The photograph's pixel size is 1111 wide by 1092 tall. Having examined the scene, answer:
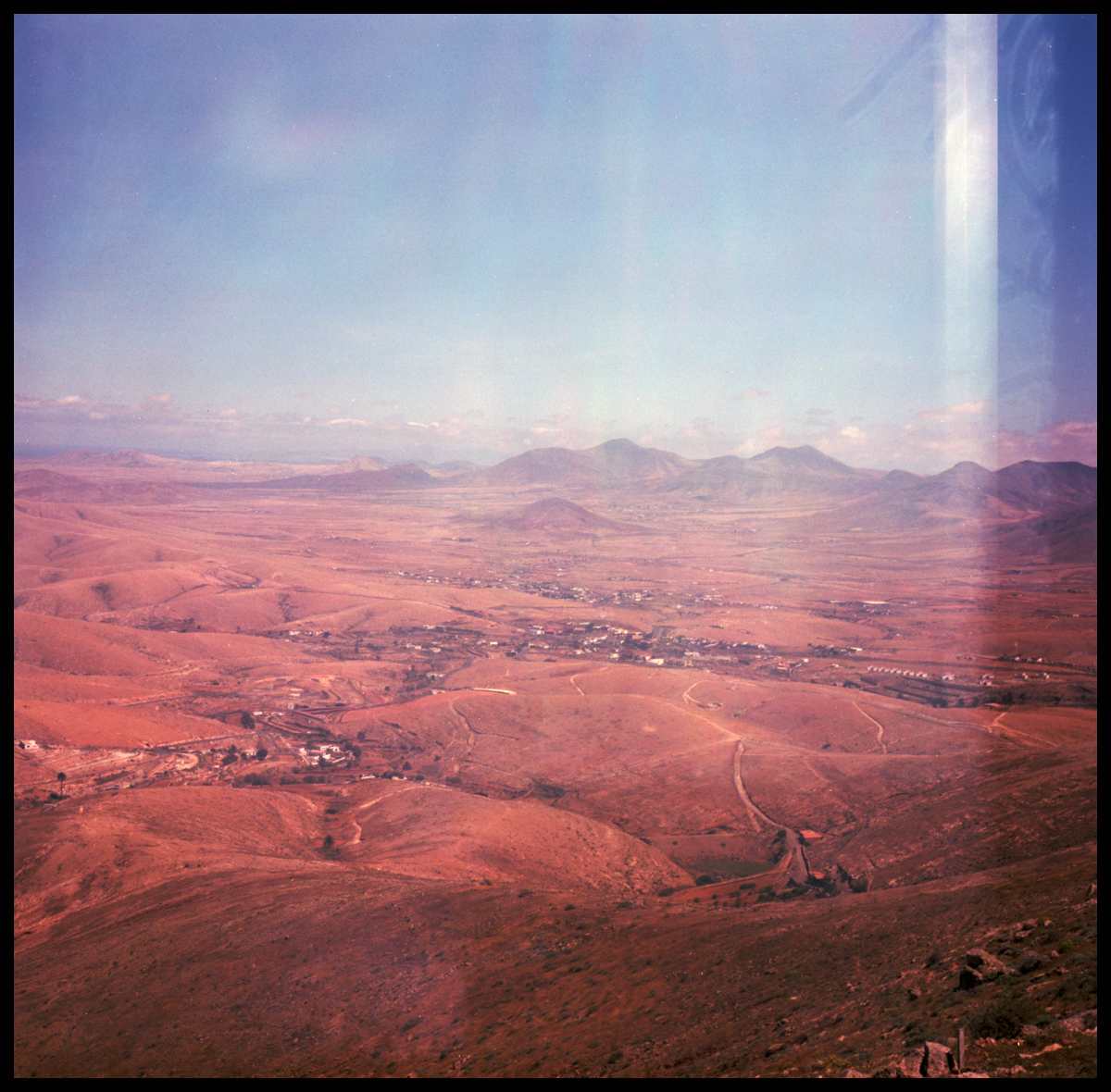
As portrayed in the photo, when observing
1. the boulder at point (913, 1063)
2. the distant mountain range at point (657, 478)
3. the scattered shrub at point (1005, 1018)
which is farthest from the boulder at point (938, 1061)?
the distant mountain range at point (657, 478)

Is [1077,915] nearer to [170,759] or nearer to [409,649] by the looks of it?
[170,759]

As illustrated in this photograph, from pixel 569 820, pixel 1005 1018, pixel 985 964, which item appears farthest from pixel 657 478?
pixel 1005 1018

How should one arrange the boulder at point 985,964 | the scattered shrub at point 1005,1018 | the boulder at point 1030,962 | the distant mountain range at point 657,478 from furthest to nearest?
the distant mountain range at point 657,478 < the boulder at point 985,964 < the boulder at point 1030,962 < the scattered shrub at point 1005,1018

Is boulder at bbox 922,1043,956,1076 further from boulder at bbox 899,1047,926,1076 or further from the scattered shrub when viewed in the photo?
the scattered shrub

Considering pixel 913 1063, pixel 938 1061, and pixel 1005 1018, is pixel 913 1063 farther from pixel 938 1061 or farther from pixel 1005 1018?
pixel 1005 1018

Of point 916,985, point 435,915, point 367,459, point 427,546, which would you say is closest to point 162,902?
point 435,915

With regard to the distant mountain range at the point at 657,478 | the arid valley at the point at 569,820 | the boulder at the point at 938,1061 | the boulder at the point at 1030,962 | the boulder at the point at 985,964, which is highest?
the distant mountain range at the point at 657,478

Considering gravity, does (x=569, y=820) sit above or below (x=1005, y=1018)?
below

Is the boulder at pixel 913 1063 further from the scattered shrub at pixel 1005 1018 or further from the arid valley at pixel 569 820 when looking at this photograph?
the scattered shrub at pixel 1005 1018
